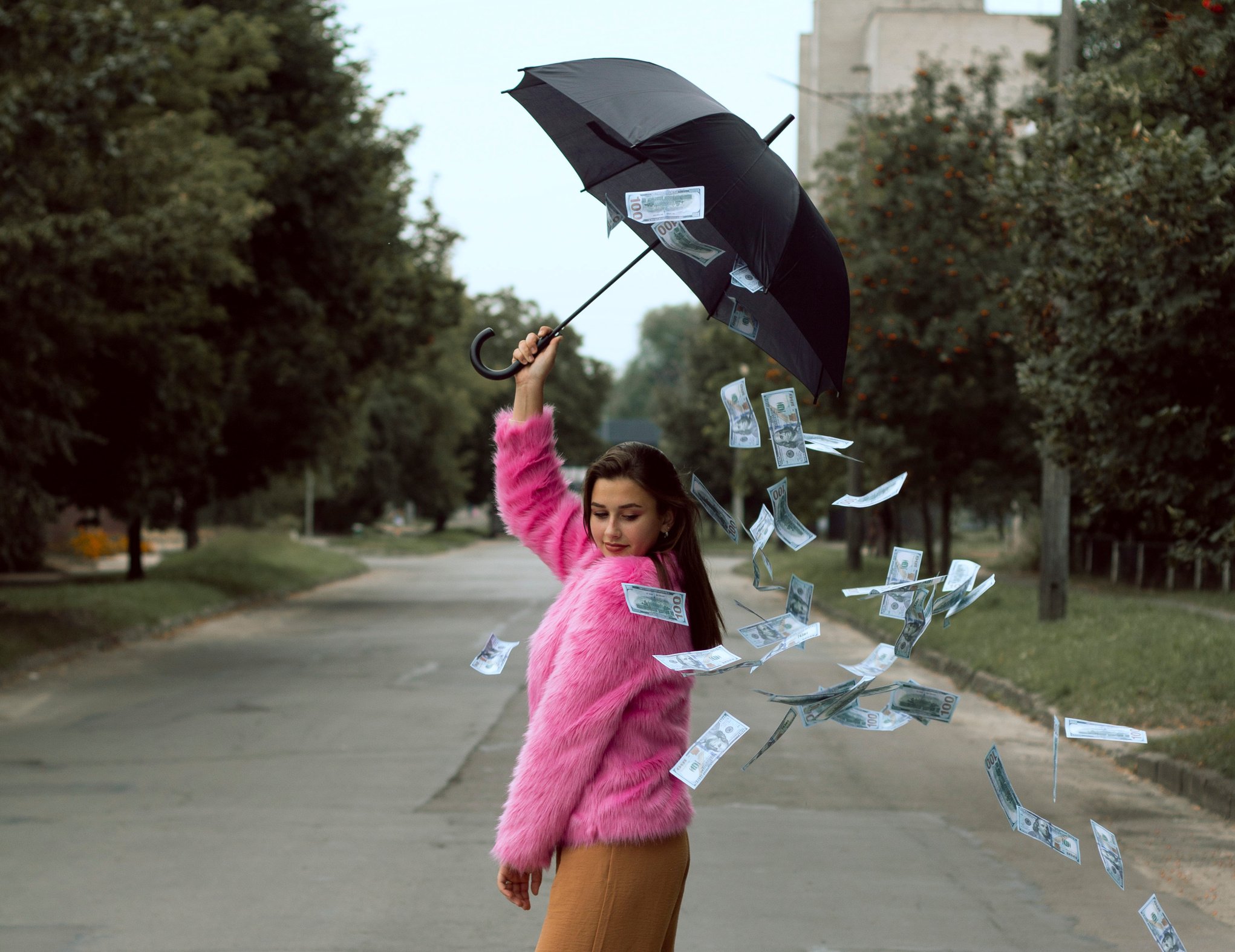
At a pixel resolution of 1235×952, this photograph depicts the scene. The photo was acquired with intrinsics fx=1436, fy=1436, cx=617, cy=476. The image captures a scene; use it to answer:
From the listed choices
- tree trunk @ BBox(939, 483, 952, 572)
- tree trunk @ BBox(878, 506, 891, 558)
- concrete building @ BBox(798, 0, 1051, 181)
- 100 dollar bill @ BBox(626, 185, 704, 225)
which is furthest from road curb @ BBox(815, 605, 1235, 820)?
concrete building @ BBox(798, 0, 1051, 181)

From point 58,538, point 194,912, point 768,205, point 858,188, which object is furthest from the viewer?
point 58,538

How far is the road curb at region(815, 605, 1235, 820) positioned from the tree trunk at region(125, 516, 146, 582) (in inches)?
598

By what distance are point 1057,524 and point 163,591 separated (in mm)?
14312

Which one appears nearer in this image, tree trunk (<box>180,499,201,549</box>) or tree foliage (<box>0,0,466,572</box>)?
tree foliage (<box>0,0,466,572</box>)

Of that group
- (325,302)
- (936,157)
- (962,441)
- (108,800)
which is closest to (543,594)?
(325,302)

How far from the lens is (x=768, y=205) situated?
3.29 metres

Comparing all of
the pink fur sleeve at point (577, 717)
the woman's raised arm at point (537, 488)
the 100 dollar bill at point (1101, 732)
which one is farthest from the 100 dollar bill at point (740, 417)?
the 100 dollar bill at point (1101, 732)

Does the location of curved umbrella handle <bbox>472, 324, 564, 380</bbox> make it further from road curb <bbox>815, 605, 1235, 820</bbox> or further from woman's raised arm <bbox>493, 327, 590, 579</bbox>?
road curb <bbox>815, 605, 1235, 820</bbox>

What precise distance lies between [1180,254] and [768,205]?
258 inches

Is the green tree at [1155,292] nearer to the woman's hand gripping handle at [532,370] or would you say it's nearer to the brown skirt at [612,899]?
the woman's hand gripping handle at [532,370]

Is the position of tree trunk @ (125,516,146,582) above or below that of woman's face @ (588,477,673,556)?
below

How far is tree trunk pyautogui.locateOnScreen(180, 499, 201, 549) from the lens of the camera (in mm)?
29781

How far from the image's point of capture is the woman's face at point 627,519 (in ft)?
9.91

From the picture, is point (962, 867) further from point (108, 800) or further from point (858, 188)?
point (858, 188)
